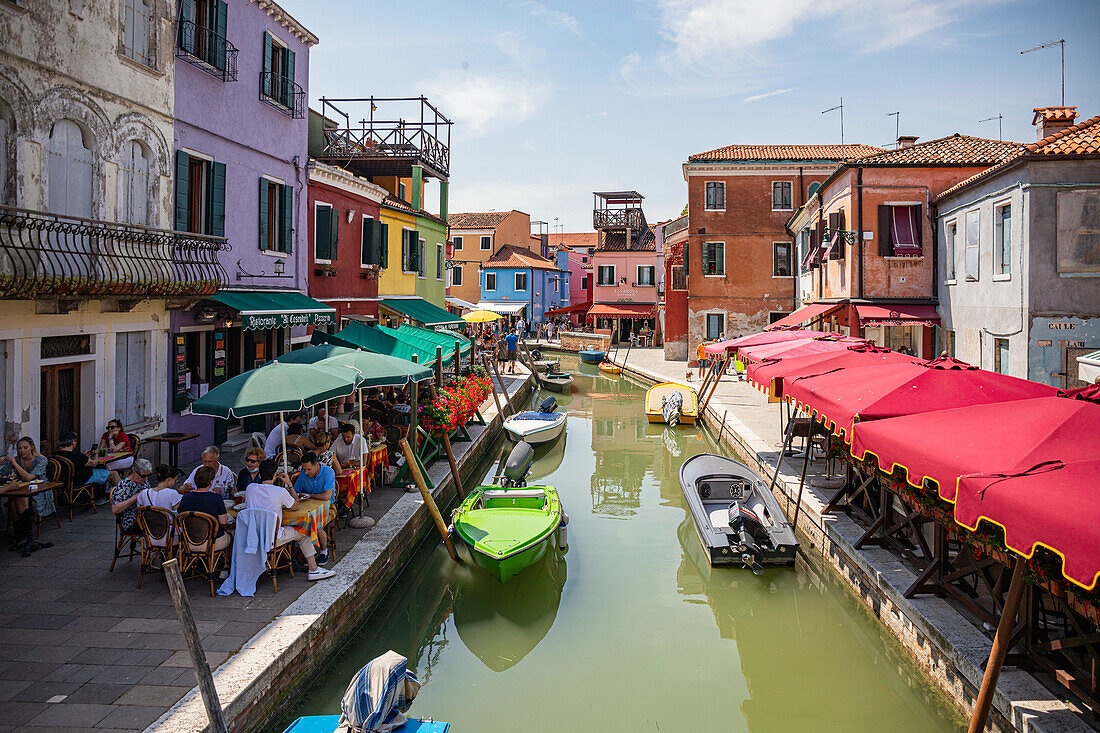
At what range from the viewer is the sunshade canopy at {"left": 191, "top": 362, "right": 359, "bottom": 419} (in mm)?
8672

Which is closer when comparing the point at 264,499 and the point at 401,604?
the point at 264,499

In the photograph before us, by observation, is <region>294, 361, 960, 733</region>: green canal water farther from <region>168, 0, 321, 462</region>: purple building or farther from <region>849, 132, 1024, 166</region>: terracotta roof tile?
<region>849, 132, 1024, 166</region>: terracotta roof tile

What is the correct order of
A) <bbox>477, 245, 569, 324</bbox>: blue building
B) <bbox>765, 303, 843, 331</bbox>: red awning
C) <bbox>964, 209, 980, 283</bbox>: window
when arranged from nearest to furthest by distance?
<bbox>964, 209, 980, 283</bbox>: window, <bbox>765, 303, 843, 331</bbox>: red awning, <bbox>477, 245, 569, 324</bbox>: blue building

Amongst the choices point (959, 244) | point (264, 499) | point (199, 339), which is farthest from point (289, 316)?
point (959, 244)

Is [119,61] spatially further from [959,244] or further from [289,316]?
[959,244]

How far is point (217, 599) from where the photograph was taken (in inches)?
303

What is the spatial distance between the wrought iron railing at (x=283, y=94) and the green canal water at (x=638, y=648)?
33.3ft

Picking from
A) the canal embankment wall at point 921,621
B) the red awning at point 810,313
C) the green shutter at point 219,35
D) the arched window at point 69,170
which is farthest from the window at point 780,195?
the arched window at point 69,170

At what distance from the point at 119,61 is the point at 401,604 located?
9.13 meters

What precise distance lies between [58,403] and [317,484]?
4632 mm

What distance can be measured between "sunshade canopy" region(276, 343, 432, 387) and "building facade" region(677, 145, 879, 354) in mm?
24900

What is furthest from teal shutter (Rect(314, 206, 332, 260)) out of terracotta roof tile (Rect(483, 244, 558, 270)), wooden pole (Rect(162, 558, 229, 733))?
terracotta roof tile (Rect(483, 244, 558, 270))

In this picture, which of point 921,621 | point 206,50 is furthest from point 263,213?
point 921,621

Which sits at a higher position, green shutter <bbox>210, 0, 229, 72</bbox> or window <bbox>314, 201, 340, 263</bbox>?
green shutter <bbox>210, 0, 229, 72</bbox>
